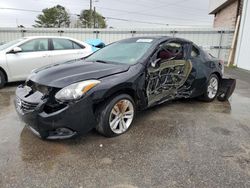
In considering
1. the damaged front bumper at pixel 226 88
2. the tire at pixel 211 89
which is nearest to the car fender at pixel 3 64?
the tire at pixel 211 89

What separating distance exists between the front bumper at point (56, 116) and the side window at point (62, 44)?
13.5ft

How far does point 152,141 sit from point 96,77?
1202 mm

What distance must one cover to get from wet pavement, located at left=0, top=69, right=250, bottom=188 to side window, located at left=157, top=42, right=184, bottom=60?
112 centimetres

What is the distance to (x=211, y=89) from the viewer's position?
16.3 ft

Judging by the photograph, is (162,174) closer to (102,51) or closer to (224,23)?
(102,51)

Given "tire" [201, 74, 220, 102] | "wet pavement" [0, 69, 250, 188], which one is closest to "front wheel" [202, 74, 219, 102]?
"tire" [201, 74, 220, 102]

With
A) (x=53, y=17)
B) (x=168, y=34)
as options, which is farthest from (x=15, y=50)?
(x=53, y=17)

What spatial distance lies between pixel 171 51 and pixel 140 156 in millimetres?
2202

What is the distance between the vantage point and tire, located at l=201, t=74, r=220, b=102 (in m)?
4.84

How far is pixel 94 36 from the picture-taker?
14117 mm

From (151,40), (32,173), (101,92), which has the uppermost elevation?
(151,40)

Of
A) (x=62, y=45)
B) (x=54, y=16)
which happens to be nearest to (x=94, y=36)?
(x=62, y=45)

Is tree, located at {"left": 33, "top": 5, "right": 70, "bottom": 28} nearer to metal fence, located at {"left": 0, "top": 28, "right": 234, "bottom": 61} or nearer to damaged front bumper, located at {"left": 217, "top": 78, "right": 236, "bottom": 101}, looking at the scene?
metal fence, located at {"left": 0, "top": 28, "right": 234, "bottom": 61}

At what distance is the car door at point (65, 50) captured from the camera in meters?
6.53
